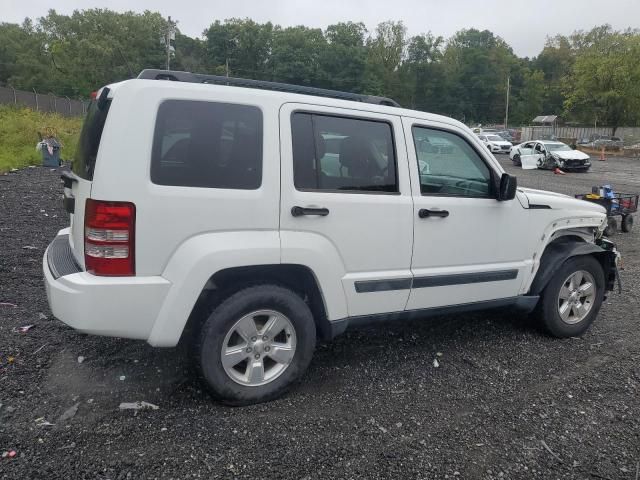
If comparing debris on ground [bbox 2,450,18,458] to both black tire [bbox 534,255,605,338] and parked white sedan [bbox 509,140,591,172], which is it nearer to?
black tire [bbox 534,255,605,338]

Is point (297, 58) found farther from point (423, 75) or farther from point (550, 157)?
point (550, 157)

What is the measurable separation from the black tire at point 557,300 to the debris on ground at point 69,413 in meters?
3.66

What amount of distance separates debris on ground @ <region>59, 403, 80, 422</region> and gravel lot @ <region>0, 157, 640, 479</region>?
11 millimetres

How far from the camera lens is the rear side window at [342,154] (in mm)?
3221

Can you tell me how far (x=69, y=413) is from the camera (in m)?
3.07

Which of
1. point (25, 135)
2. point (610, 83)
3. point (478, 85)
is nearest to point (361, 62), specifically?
point (478, 85)

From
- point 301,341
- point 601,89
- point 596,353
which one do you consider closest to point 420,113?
point 301,341

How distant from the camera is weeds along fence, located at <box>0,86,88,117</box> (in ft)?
93.9

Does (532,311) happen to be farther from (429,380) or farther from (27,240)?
(27,240)

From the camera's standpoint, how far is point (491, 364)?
3.99 m

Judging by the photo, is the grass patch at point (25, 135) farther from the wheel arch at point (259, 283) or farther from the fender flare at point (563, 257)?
the fender flare at point (563, 257)

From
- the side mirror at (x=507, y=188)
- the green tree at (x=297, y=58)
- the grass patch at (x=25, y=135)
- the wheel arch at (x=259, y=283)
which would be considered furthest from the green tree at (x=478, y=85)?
the wheel arch at (x=259, y=283)

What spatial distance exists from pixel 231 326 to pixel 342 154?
1314mm

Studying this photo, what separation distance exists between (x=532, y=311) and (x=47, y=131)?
66.7 feet
